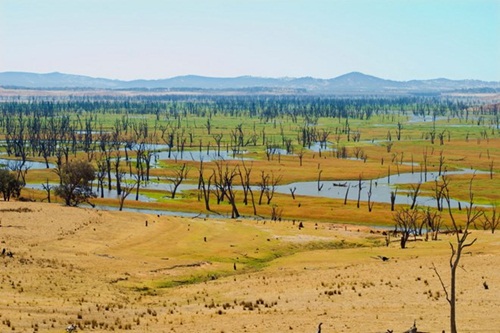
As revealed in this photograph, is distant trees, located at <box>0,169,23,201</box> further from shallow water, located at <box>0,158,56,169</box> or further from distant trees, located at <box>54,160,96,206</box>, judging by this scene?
shallow water, located at <box>0,158,56,169</box>

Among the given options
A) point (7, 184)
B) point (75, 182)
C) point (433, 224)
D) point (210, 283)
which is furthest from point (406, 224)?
point (7, 184)

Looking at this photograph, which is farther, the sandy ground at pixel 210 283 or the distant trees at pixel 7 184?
the distant trees at pixel 7 184

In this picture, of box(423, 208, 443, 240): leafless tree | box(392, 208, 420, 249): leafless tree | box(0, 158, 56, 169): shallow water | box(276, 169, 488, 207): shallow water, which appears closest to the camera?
box(392, 208, 420, 249): leafless tree

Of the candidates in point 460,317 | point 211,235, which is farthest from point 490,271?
point 211,235

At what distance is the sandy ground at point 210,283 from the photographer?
3592cm

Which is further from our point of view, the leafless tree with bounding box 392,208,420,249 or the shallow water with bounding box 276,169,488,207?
the shallow water with bounding box 276,169,488,207

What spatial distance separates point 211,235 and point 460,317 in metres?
38.6

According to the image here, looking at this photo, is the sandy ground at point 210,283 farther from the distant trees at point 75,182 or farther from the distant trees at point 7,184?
the distant trees at point 7,184

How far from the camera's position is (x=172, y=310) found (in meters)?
40.4

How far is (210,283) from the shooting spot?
168ft

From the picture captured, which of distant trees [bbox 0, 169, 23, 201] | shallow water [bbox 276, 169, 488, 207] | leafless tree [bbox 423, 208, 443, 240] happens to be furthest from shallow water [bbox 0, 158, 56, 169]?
leafless tree [bbox 423, 208, 443, 240]

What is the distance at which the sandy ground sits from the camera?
118 ft

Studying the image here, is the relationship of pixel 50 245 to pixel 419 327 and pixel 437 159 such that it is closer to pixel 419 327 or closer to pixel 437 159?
pixel 419 327

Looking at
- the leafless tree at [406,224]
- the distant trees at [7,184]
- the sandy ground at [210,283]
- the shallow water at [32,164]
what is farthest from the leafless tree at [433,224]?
the shallow water at [32,164]
